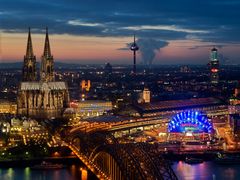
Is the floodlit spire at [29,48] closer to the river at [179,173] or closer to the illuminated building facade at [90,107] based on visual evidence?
the illuminated building facade at [90,107]

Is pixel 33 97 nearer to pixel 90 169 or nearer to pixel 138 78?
pixel 90 169

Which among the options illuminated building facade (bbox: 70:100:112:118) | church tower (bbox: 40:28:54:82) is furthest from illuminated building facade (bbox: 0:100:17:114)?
illuminated building facade (bbox: 70:100:112:118)

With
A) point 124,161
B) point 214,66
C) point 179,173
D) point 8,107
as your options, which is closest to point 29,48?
point 8,107

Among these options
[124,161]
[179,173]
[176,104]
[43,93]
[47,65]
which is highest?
[47,65]

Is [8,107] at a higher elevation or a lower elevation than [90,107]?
higher

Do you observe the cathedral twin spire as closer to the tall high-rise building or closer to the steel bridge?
the steel bridge

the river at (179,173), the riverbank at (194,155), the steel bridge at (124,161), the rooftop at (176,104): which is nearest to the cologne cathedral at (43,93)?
the rooftop at (176,104)

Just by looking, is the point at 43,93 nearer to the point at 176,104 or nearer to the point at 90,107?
the point at 90,107
